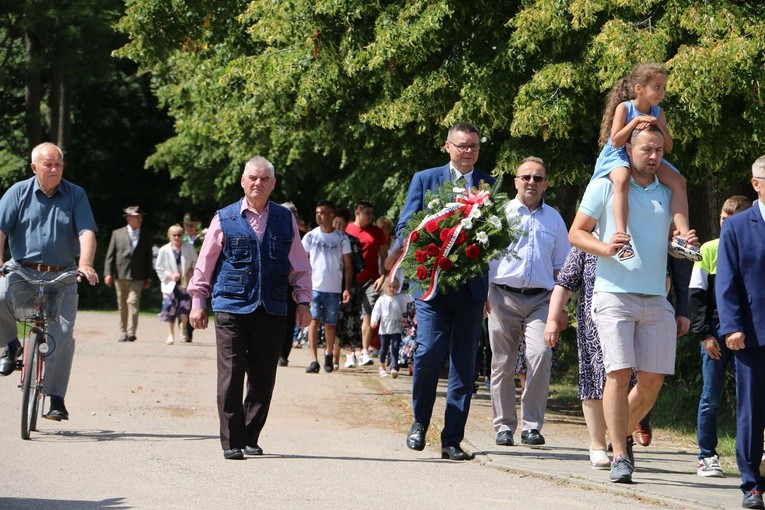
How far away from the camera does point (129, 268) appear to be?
21.9m

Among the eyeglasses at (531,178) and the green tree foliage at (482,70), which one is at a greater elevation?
the green tree foliage at (482,70)

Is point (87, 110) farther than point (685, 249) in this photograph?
Yes

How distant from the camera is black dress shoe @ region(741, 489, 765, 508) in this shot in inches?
309

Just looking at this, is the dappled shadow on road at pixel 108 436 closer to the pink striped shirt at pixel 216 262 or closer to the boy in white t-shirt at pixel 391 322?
the pink striped shirt at pixel 216 262

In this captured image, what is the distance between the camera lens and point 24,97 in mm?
42719

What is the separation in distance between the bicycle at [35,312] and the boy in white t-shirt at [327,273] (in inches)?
250

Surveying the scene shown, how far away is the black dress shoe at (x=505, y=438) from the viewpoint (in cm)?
1065

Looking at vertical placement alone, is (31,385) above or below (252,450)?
above

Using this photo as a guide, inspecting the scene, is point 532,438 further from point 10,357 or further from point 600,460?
point 10,357

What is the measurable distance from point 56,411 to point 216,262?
84.2 inches

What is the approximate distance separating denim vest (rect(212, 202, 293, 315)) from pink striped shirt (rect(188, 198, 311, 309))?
0.05 meters

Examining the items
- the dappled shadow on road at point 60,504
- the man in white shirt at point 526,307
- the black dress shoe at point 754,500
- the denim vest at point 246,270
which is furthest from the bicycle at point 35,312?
the black dress shoe at point 754,500

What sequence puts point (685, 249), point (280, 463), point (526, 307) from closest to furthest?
1. point (685, 249)
2. point (280, 463)
3. point (526, 307)

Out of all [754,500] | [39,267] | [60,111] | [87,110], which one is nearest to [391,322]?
[39,267]
